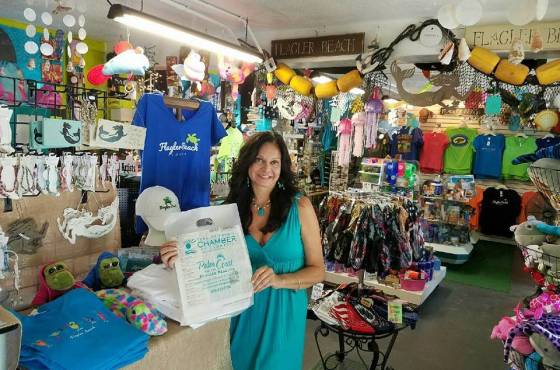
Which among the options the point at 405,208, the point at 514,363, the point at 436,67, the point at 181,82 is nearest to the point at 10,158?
the point at 514,363

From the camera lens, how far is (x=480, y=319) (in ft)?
14.7

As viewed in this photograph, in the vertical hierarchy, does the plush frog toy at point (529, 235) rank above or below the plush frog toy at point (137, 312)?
above

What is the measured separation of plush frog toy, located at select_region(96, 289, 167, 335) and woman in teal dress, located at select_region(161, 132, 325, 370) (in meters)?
Answer: 0.67

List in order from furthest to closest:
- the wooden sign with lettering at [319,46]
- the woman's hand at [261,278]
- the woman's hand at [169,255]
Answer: the wooden sign with lettering at [319,46], the woman's hand at [261,278], the woman's hand at [169,255]

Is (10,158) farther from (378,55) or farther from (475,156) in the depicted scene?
(475,156)

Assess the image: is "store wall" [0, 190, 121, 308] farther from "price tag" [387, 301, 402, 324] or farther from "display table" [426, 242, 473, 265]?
"display table" [426, 242, 473, 265]

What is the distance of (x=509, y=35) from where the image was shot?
154 inches

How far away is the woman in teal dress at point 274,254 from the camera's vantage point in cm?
177

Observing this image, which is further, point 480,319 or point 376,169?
point 376,169

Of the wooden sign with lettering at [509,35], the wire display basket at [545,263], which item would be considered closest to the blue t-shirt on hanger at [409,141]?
the wooden sign with lettering at [509,35]

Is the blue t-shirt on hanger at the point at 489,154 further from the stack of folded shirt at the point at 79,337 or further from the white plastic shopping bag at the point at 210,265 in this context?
the stack of folded shirt at the point at 79,337

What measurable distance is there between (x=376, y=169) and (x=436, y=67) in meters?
1.75

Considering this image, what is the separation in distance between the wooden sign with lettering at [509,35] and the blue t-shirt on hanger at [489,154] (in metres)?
4.67

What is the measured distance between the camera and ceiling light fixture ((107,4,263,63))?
2957mm
